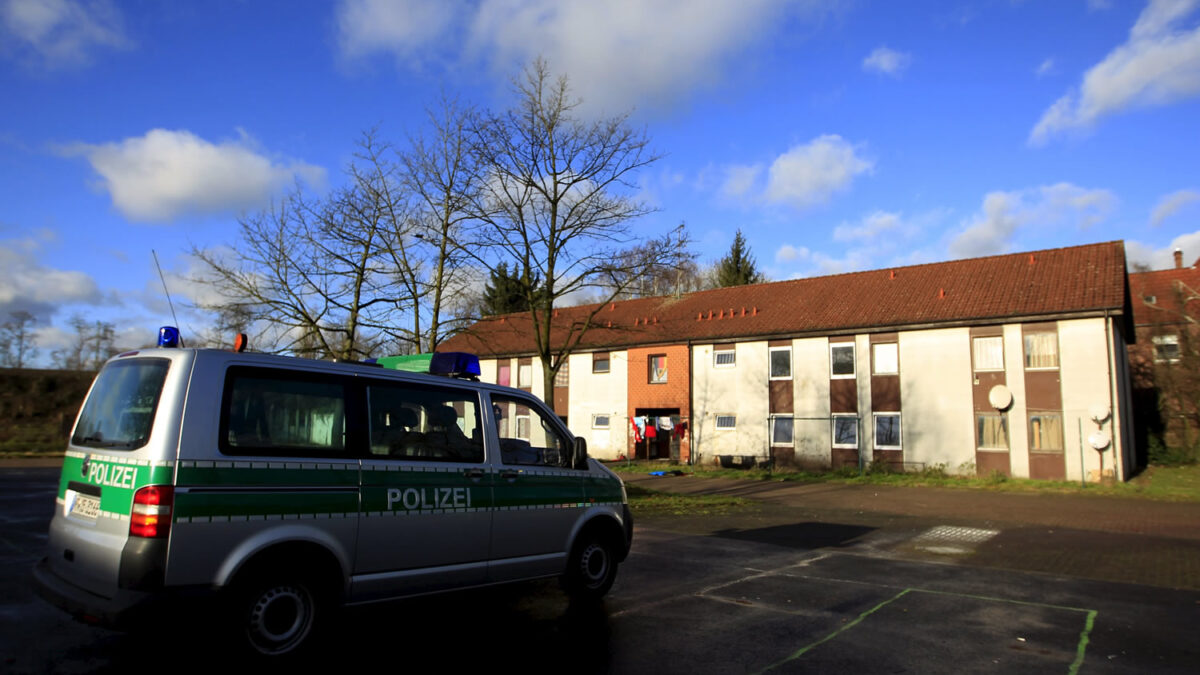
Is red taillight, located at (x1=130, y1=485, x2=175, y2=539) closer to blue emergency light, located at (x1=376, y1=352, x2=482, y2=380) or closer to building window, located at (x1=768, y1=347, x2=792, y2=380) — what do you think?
blue emergency light, located at (x1=376, y1=352, x2=482, y2=380)

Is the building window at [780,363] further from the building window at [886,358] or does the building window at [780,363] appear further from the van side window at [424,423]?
the van side window at [424,423]

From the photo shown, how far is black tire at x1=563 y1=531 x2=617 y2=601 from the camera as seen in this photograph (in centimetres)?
699

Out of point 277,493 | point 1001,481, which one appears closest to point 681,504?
point 1001,481

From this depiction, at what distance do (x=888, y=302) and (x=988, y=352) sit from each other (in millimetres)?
4432

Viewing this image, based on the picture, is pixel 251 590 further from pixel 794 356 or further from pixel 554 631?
pixel 794 356

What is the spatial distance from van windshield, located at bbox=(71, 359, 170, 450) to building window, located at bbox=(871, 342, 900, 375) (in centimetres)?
2547

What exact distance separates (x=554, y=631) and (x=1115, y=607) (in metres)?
5.60

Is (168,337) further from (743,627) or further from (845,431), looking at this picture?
(845,431)

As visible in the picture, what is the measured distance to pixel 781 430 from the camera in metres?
29.2

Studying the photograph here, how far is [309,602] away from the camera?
4.99 metres

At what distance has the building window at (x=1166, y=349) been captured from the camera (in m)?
28.7

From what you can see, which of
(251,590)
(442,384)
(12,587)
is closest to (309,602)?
(251,590)

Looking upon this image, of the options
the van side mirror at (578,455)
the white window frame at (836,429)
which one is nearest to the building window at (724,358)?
the white window frame at (836,429)

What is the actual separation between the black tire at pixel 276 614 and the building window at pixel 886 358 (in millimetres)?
24864
